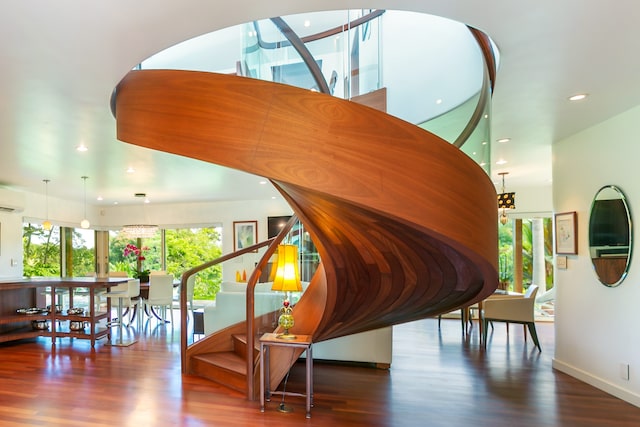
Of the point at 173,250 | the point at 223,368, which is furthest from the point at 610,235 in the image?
the point at 173,250

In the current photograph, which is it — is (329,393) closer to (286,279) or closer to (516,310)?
(286,279)

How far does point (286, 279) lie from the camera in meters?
3.57

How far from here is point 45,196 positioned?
8.12m

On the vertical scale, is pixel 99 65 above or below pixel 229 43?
below

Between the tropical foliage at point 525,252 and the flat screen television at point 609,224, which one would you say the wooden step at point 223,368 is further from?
the tropical foliage at point 525,252

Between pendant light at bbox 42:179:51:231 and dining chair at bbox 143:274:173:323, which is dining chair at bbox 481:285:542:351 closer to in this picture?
dining chair at bbox 143:274:173:323

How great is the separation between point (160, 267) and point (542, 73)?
31.4ft

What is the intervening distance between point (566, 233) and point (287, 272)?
10.7 ft

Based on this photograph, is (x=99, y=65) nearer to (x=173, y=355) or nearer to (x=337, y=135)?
(x=337, y=135)

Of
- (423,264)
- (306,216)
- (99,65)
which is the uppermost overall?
(99,65)

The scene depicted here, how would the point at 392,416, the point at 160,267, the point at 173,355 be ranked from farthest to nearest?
the point at 160,267 < the point at 173,355 < the point at 392,416

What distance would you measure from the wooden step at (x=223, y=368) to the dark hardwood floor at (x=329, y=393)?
0.11m

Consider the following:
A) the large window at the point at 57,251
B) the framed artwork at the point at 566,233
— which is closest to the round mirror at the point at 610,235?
the framed artwork at the point at 566,233

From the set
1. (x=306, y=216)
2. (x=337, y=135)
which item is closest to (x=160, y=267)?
(x=306, y=216)
